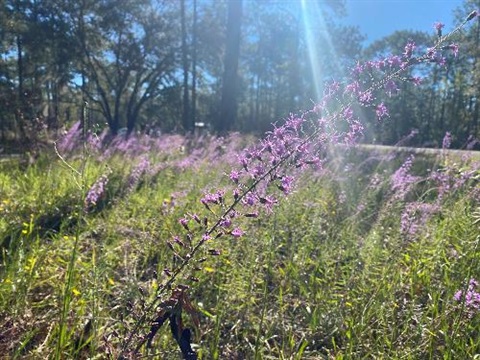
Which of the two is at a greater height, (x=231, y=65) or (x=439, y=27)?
(x=231, y=65)

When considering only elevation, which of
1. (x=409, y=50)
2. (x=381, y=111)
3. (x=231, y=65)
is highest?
(x=231, y=65)

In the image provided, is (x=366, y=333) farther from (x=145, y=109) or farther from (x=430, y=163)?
(x=145, y=109)

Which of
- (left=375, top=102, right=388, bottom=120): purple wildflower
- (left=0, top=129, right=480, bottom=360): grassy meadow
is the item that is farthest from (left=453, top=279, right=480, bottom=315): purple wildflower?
(left=375, top=102, right=388, bottom=120): purple wildflower

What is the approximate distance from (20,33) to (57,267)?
82.5ft

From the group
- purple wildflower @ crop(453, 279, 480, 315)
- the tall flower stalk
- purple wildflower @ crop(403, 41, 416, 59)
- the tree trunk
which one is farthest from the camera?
the tree trunk

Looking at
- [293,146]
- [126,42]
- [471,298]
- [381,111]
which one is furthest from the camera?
[126,42]

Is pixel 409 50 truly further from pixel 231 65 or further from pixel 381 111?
pixel 231 65

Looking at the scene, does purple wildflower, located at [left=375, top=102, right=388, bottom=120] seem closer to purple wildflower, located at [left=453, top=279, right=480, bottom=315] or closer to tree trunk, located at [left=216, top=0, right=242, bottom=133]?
purple wildflower, located at [left=453, top=279, right=480, bottom=315]

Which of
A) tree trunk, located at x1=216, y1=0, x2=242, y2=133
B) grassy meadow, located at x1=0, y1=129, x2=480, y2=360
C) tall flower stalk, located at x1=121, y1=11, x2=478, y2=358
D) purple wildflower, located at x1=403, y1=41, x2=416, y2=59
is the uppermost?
tree trunk, located at x1=216, y1=0, x2=242, y2=133

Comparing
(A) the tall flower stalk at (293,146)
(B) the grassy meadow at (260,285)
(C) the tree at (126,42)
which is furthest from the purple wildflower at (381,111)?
(C) the tree at (126,42)

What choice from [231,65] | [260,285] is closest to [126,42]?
[231,65]

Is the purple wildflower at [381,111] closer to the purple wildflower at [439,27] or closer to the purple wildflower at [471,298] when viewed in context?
the purple wildflower at [439,27]

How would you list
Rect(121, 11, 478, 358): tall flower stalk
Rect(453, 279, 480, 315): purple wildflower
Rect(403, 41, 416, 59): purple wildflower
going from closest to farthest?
Rect(121, 11, 478, 358): tall flower stalk < Rect(403, 41, 416, 59): purple wildflower < Rect(453, 279, 480, 315): purple wildflower

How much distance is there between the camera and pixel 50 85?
27344mm
